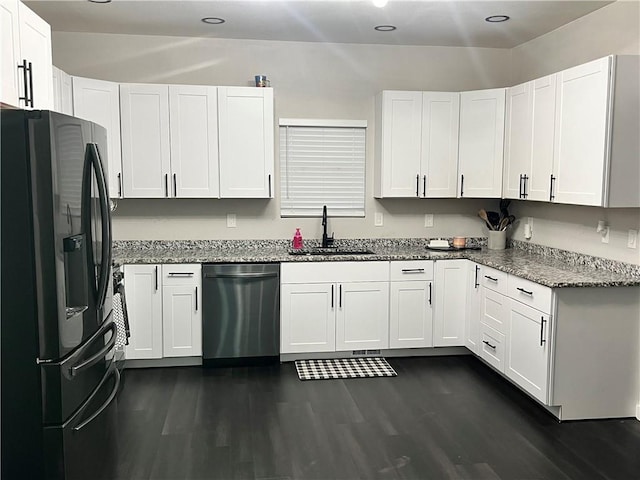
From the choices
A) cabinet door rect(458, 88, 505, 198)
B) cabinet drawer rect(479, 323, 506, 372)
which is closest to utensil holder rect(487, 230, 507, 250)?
cabinet door rect(458, 88, 505, 198)

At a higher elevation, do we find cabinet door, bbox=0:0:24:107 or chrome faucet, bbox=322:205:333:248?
cabinet door, bbox=0:0:24:107

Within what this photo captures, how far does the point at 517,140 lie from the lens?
4.50m

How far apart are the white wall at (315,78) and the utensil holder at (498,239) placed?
0.46 feet

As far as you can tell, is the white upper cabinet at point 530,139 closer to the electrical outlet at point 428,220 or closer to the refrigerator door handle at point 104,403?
the electrical outlet at point 428,220

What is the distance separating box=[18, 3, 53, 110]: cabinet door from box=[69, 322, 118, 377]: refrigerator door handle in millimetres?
1100

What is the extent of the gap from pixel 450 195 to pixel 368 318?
4.12ft

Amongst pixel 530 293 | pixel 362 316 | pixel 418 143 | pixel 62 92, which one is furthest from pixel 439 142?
pixel 62 92

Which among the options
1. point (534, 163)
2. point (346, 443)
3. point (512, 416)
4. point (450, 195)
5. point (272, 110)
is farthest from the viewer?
point (450, 195)

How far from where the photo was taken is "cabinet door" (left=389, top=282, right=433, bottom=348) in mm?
4652

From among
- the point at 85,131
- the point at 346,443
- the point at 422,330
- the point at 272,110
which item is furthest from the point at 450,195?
the point at 85,131

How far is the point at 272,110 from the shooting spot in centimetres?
462

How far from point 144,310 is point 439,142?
270 cm

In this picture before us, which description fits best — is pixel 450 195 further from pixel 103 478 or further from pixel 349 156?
pixel 103 478

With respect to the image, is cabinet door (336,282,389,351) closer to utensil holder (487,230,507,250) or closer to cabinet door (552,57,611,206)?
utensil holder (487,230,507,250)
